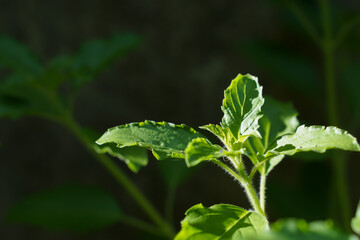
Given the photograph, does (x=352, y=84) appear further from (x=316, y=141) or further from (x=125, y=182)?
(x=316, y=141)

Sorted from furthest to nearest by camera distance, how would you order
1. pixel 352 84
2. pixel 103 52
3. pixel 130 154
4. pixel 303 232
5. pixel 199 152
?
pixel 352 84, pixel 103 52, pixel 130 154, pixel 199 152, pixel 303 232

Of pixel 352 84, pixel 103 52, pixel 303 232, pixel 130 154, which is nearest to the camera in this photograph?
pixel 303 232

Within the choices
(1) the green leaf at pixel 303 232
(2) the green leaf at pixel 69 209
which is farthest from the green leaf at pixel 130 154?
(2) the green leaf at pixel 69 209

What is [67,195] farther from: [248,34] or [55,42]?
[248,34]

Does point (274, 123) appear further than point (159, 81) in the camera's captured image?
No

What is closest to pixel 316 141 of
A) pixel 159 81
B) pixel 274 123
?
pixel 274 123

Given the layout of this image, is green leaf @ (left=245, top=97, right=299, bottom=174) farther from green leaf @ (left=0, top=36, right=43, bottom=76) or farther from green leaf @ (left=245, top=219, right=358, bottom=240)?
green leaf @ (left=0, top=36, right=43, bottom=76)

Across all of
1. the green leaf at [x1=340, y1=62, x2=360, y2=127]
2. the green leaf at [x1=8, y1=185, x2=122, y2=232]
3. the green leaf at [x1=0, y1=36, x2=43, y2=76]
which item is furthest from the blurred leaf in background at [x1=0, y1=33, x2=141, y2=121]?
the green leaf at [x1=340, y1=62, x2=360, y2=127]
